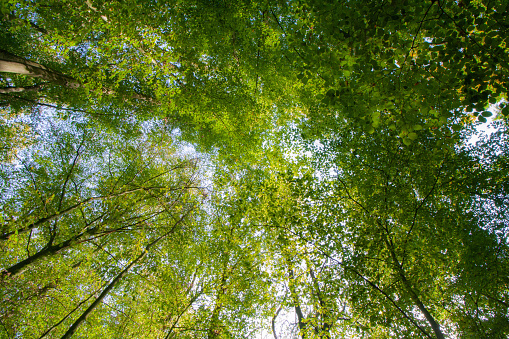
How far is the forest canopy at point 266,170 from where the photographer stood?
3.26 m

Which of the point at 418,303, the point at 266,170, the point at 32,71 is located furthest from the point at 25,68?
the point at 418,303

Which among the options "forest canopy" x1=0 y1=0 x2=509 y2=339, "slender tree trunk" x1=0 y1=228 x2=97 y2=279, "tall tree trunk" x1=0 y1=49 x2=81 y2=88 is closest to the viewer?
"forest canopy" x1=0 y1=0 x2=509 y2=339

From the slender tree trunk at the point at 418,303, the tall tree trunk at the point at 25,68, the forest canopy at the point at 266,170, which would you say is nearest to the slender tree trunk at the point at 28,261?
the forest canopy at the point at 266,170

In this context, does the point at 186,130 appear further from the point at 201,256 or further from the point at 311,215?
the point at 311,215

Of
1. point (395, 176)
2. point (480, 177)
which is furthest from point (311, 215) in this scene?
point (480, 177)

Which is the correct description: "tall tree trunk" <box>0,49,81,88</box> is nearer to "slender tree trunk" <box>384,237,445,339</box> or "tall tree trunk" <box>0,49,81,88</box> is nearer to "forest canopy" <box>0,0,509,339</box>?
"forest canopy" <box>0,0,509,339</box>

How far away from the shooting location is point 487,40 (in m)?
2.59

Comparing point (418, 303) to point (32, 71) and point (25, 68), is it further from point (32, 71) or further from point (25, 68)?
point (32, 71)

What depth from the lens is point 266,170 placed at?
10945 mm

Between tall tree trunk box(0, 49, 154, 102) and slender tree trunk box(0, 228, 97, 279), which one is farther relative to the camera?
tall tree trunk box(0, 49, 154, 102)

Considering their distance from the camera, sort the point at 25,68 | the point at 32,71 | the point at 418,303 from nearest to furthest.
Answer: the point at 418,303 < the point at 25,68 < the point at 32,71

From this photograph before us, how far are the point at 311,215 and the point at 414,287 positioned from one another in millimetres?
2967

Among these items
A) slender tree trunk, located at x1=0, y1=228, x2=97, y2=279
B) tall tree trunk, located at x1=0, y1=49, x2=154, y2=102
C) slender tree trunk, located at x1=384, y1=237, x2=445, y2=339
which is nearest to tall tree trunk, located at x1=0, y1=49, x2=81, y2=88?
tall tree trunk, located at x1=0, y1=49, x2=154, y2=102

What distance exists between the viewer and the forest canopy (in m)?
3.26
